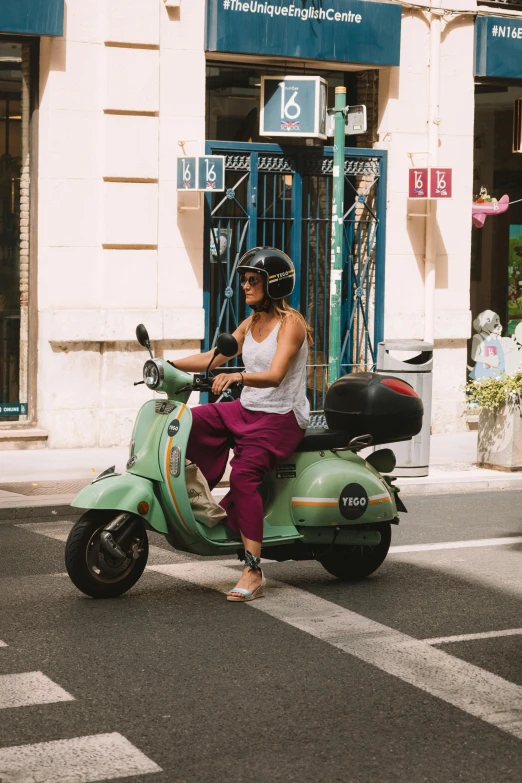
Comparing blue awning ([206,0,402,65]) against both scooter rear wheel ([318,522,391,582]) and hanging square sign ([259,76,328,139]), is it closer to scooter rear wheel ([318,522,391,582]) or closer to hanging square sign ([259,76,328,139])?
hanging square sign ([259,76,328,139])

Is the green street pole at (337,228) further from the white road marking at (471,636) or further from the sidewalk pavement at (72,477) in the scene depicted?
the white road marking at (471,636)

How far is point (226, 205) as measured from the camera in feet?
45.1

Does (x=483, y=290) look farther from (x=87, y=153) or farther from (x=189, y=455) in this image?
(x=189, y=455)

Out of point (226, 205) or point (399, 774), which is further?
point (226, 205)

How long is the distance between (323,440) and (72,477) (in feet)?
14.9

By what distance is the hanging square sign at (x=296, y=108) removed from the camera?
13.7m

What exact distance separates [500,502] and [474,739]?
5798mm

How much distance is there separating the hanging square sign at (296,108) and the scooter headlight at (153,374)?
7.59m

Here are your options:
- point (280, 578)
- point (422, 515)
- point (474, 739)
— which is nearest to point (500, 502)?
point (422, 515)

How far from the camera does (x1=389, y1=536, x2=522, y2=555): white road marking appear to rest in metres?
8.22

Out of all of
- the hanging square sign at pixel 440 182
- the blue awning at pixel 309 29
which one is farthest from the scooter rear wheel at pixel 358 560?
the hanging square sign at pixel 440 182

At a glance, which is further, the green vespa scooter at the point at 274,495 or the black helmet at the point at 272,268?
the black helmet at the point at 272,268

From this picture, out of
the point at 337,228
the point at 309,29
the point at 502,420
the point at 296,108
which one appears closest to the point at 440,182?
the point at 296,108

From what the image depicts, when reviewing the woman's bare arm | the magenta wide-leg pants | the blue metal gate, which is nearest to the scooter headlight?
the magenta wide-leg pants
